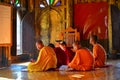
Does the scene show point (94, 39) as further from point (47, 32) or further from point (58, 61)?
point (47, 32)

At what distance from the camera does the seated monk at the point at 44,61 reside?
26.9ft

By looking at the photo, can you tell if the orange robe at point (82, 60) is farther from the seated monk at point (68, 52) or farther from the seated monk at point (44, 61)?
the seated monk at point (68, 52)

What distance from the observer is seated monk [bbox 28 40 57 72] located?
819 cm

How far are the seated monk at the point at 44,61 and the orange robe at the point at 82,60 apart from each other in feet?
1.94

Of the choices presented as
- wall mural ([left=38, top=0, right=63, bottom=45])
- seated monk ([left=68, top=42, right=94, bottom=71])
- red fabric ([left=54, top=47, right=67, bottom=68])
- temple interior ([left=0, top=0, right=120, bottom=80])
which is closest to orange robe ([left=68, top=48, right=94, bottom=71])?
seated monk ([left=68, top=42, right=94, bottom=71])

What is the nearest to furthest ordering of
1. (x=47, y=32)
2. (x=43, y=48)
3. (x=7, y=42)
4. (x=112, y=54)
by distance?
1. (x=43, y=48)
2. (x=7, y=42)
3. (x=112, y=54)
4. (x=47, y=32)

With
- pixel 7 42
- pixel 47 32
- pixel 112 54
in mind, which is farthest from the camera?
pixel 47 32

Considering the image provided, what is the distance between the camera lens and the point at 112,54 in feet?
41.7

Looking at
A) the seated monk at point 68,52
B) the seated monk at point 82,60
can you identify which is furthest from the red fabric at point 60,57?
the seated monk at point 82,60

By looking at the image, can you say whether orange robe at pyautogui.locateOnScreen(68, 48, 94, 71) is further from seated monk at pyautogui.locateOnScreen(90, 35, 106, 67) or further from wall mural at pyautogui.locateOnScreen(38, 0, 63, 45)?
wall mural at pyautogui.locateOnScreen(38, 0, 63, 45)

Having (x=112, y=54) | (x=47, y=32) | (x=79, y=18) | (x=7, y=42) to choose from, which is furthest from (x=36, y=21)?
(x=7, y=42)

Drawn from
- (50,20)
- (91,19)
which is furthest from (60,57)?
(50,20)

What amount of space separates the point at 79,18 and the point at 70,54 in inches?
169

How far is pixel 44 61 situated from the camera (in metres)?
8.27
